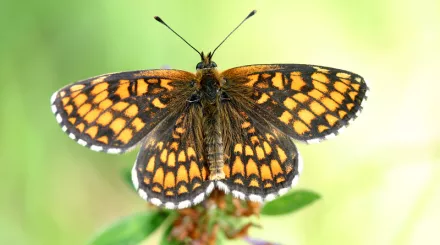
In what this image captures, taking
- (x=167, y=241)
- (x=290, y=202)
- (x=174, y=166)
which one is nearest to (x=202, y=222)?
(x=167, y=241)

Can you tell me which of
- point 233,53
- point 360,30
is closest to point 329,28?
point 360,30

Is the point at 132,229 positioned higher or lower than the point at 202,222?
lower

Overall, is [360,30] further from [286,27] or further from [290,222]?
[290,222]

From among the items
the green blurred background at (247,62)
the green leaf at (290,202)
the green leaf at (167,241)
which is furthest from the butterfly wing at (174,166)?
the green blurred background at (247,62)

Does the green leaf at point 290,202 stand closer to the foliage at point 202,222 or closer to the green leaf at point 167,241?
the foliage at point 202,222

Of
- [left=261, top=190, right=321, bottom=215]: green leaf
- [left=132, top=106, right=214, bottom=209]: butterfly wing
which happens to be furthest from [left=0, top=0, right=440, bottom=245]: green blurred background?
[left=132, top=106, right=214, bottom=209]: butterfly wing

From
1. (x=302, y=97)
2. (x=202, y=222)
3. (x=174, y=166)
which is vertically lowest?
(x=202, y=222)

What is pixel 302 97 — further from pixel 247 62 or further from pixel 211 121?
pixel 247 62
